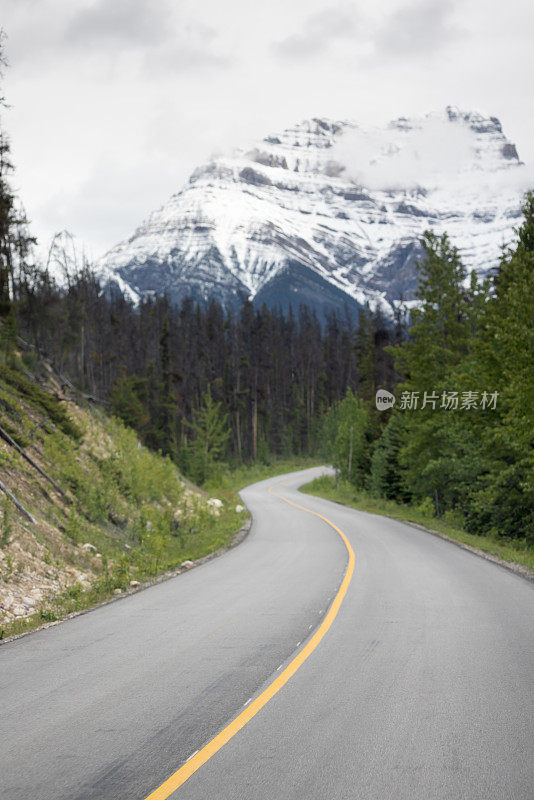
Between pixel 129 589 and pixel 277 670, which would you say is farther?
pixel 129 589

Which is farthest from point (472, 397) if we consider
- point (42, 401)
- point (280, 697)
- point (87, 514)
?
point (280, 697)

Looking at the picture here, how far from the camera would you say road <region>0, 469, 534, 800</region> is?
148 inches

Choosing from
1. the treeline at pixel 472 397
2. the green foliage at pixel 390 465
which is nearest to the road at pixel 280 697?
the treeline at pixel 472 397

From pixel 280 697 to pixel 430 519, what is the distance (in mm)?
22747

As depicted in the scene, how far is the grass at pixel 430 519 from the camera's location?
16.6 m

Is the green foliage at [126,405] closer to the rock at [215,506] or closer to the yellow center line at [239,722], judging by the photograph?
the rock at [215,506]

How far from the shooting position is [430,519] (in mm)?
26656

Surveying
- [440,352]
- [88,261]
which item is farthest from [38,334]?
[440,352]

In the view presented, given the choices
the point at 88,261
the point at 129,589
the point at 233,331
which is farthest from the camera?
the point at 233,331

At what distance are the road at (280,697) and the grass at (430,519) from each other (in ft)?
22.9

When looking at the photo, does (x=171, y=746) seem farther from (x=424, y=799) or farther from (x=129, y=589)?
(x=129, y=589)

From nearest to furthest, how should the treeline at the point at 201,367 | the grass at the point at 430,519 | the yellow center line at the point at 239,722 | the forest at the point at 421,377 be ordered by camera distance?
the yellow center line at the point at 239,722, the grass at the point at 430,519, the forest at the point at 421,377, the treeline at the point at 201,367

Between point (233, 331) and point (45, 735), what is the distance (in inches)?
3278

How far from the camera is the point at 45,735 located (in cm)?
434
